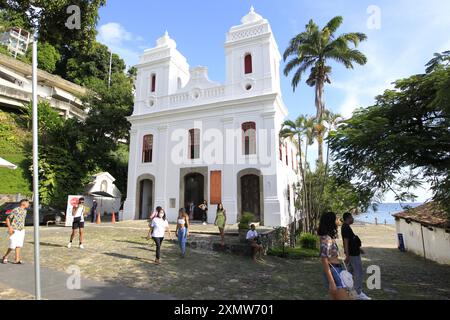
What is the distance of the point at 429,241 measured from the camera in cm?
1515

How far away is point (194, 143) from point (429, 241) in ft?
48.5

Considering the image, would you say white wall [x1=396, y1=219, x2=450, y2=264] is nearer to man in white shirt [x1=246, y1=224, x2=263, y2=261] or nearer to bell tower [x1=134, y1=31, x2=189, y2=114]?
man in white shirt [x1=246, y1=224, x2=263, y2=261]

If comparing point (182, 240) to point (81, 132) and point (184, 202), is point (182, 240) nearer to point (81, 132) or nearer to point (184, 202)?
point (184, 202)

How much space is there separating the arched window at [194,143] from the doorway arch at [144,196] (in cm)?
333

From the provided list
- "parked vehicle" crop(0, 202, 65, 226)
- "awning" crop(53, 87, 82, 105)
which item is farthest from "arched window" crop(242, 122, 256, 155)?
"awning" crop(53, 87, 82, 105)

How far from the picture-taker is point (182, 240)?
395 inches

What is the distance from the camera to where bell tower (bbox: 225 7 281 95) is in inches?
747

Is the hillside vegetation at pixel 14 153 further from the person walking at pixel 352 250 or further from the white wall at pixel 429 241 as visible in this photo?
the white wall at pixel 429 241

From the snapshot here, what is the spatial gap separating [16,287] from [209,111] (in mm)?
15355

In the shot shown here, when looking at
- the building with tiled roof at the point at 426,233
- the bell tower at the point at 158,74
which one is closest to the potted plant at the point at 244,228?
the building with tiled roof at the point at 426,233

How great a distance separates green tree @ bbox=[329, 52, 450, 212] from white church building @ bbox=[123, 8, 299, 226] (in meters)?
7.71

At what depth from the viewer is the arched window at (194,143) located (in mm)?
19842

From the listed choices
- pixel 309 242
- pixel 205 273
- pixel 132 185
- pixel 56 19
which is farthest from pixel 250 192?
pixel 56 19
